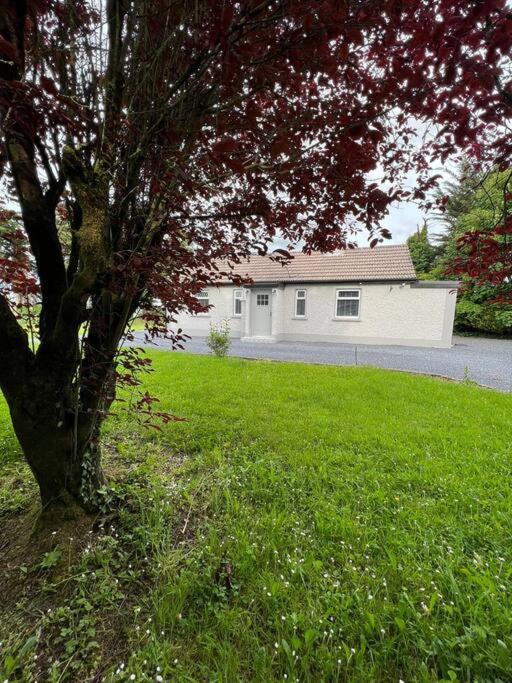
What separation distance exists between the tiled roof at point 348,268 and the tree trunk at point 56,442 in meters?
10.6

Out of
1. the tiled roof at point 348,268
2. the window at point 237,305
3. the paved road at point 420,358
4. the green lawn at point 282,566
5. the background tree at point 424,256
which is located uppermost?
the background tree at point 424,256

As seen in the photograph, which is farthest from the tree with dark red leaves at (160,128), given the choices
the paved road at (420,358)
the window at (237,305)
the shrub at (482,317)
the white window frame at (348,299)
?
the shrub at (482,317)

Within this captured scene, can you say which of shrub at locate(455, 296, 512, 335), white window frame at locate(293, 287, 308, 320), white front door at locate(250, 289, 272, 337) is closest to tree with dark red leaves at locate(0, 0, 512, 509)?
white window frame at locate(293, 287, 308, 320)

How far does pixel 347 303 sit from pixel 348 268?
1.53 m

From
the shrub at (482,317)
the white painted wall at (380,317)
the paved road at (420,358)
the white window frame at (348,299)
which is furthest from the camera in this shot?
the shrub at (482,317)

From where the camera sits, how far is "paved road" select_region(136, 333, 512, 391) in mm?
7141

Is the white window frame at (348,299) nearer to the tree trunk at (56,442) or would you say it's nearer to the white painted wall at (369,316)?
the white painted wall at (369,316)

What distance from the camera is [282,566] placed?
5.68 feet

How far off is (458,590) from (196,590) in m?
1.40

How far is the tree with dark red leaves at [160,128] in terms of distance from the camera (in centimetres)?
125

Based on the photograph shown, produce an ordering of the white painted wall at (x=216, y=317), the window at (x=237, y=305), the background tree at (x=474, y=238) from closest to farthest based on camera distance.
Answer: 1. the background tree at (x=474, y=238)
2. the window at (x=237, y=305)
3. the white painted wall at (x=216, y=317)

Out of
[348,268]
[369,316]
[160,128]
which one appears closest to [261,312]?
[348,268]

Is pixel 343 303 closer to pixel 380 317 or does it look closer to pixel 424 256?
pixel 380 317

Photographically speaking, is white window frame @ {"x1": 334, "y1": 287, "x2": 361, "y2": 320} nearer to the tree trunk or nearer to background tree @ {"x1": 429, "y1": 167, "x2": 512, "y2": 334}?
background tree @ {"x1": 429, "y1": 167, "x2": 512, "y2": 334}
